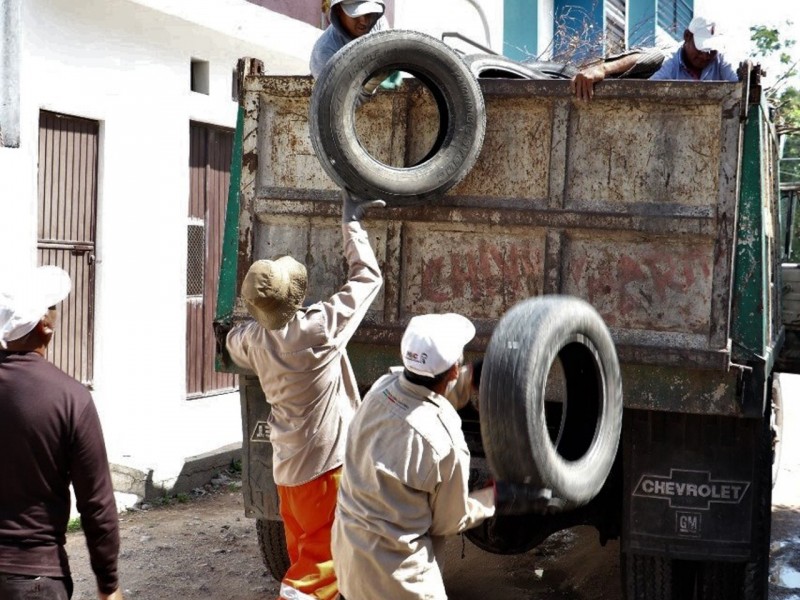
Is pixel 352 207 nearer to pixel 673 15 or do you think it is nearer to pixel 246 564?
pixel 246 564

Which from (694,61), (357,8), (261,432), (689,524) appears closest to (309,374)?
(261,432)

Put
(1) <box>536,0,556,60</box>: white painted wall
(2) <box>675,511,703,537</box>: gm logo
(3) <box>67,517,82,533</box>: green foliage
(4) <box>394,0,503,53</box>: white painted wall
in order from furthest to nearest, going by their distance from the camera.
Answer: (1) <box>536,0,556,60</box>: white painted wall
(4) <box>394,0,503,53</box>: white painted wall
(3) <box>67,517,82,533</box>: green foliage
(2) <box>675,511,703,537</box>: gm logo

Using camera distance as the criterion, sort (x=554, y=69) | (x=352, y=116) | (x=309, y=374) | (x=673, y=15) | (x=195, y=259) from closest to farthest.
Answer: (x=309, y=374)
(x=352, y=116)
(x=554, y=69)
(x=195, y=259)
(x=673, y=15)

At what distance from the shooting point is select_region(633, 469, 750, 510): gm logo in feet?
13.8

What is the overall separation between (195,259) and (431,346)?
6.08 meters

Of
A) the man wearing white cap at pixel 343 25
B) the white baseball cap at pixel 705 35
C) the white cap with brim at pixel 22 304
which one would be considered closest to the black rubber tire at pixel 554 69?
the white baseball cap at pixel 705 35

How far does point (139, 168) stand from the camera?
7996mm

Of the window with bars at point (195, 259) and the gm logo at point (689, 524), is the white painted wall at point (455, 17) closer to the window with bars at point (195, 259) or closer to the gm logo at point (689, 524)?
the window with bars at point (195, 259)

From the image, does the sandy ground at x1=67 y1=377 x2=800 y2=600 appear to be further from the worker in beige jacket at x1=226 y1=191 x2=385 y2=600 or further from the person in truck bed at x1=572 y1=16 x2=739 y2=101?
the person in truck bed at x1=572 y1=16 x2=739 y2=101

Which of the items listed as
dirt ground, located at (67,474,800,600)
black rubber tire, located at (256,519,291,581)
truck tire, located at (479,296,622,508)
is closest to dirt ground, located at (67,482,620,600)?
dirt ground, located at (67,474,800,600)

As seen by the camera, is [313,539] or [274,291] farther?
[313,539]

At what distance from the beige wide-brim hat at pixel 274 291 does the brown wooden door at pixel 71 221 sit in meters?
3.85

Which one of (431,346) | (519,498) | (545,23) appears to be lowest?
(519,498)

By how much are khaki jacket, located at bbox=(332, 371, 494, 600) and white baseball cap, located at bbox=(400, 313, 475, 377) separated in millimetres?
72
